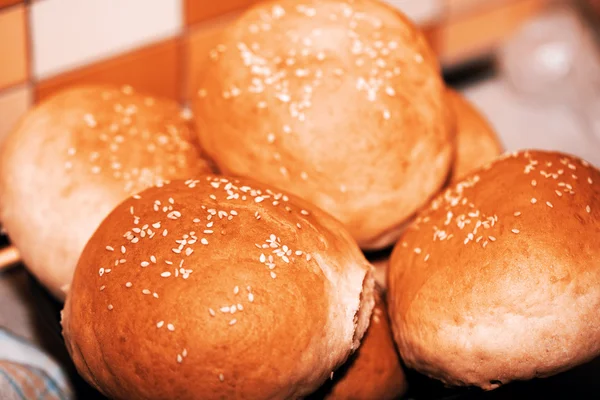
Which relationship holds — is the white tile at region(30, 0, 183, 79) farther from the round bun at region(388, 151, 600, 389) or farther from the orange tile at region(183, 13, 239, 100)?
the round bun at region(388, 151, 600, 389)

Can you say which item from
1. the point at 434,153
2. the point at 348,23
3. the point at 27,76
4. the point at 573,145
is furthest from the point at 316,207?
the point at 573,145

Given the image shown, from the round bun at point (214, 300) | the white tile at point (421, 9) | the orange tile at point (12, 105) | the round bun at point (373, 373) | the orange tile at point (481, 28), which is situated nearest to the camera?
the round bun at point (214, 300)

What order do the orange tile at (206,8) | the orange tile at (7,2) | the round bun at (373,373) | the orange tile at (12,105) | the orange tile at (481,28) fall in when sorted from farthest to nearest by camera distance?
the orange tile at (481,28), the orange tile at (206,8), the orange tile at (12,105), the orange tile at (7,2), the round bun at (373,373)

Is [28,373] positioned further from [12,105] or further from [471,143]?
[471,143]

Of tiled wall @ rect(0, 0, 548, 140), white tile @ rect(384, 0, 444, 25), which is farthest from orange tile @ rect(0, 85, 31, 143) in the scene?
white tile @ rect(384, 0, 444, 25)

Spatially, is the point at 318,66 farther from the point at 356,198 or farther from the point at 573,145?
the point at 573,145

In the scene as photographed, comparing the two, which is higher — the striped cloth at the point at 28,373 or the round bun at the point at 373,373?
the round bun at the point at 373,373

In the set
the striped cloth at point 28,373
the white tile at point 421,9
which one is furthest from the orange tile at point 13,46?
the white tile at point 421,9

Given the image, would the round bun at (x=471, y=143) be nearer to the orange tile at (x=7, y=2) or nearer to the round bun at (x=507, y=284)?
the round bun at (x=507, y=284)

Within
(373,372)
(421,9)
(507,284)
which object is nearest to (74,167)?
(373,372)
